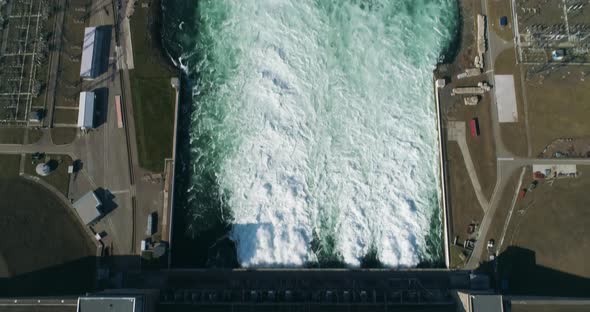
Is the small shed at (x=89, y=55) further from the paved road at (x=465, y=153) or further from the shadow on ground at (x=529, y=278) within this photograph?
the shadow on ground at (x=529, y=278)

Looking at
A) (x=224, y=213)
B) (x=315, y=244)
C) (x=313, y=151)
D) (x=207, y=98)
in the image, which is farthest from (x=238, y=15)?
(x=315, y=244)

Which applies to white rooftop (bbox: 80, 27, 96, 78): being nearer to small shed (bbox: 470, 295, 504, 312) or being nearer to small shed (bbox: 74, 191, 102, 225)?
small shed (bbox: 74, 191, 102, 225)

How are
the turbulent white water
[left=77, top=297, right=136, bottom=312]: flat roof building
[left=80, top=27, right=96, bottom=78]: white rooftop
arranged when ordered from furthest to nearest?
[left=80, top=27, right=96, bottom=78]: white rooftop
the turbulent white water
[left=77, top=297, right=136, bottom=312]: flat roof building

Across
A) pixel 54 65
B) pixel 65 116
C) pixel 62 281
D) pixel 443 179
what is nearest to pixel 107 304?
pixel 62 281

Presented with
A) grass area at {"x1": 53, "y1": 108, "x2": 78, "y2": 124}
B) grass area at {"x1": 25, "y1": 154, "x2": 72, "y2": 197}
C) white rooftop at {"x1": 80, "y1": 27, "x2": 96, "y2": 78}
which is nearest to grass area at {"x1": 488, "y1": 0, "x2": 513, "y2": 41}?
white rooftop at {"x1": 80, "y1": 27, "x2": 96, "y2": 78}

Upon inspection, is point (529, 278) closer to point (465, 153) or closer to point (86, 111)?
point (465, 153)

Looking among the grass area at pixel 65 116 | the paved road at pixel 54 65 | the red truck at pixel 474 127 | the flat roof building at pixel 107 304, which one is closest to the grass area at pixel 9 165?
the paved road at pixel 54 65
